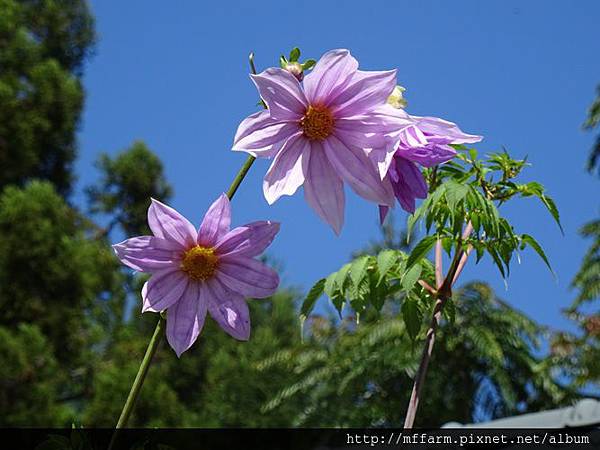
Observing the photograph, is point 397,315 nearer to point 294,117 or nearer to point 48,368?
point 48,368

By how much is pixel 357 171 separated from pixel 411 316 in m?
0.44

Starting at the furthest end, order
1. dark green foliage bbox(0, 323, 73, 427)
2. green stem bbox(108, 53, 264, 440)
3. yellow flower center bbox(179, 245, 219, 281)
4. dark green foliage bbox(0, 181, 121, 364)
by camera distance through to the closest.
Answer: dark green foliage bbox(0, 181, 121, 364) → dark green foliage bbox(0, 323, 73, 427) → yellow flower center bbox(179, 245, 219, 281) → green stem bbox(108, 53, 264, 440)

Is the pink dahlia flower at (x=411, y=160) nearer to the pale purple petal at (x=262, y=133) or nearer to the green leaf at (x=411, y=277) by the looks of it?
the pale purple petal at (x=262, y=133)

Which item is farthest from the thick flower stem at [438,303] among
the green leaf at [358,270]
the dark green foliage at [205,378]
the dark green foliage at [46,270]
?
the dark green foliage at [46,270]

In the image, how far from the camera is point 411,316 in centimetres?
108

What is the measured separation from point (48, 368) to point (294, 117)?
870 cm

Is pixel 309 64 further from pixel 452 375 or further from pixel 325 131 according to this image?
pixel 452 375

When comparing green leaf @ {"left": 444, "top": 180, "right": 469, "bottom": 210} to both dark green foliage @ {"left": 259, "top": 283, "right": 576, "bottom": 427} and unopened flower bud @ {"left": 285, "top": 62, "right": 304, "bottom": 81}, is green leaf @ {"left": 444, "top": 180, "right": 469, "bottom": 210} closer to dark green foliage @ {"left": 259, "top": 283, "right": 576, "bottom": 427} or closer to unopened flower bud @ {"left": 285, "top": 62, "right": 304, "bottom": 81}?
unopened flower bud @ {"left": 285, "top": 62, "right": 304, "bottom": 81}

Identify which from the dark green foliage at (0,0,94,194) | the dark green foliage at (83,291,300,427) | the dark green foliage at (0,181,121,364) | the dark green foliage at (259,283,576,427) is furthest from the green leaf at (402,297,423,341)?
the dark green foliage at (0,0,94,194)

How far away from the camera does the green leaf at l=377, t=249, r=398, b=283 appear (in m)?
1.15

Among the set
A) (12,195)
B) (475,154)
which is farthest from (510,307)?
(475,154)

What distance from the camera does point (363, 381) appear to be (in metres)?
8.34

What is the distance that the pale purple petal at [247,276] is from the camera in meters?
0.69

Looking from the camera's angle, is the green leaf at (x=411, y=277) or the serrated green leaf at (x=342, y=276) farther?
the serrated green leaf at (x=342, y=276)
